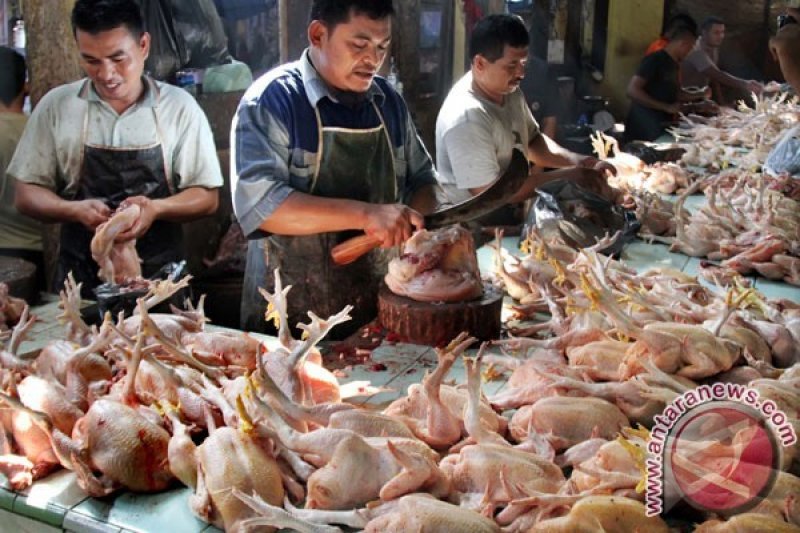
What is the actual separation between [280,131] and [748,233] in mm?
2587

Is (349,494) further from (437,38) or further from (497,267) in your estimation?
(437,38)

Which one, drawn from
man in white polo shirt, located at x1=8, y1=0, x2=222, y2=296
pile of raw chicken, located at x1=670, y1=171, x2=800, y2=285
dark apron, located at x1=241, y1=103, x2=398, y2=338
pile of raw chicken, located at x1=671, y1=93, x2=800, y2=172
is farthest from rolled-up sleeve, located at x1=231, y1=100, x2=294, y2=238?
pile of raw chicken, located at x1=671, y1=93, x2=800, y2=172

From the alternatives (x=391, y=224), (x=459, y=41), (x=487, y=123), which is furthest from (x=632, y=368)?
(x=459, y=41)

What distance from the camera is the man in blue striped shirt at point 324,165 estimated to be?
3223 mm

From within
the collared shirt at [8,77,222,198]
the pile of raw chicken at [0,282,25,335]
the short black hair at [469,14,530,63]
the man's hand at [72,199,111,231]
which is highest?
the short black hair at [469,14,530,63]

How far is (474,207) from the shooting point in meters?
3.16

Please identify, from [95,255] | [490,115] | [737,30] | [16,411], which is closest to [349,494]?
[16,411]

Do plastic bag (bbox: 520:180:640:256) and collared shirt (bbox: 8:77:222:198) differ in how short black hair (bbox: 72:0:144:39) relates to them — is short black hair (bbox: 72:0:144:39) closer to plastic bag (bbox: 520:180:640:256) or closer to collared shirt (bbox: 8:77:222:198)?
collared shirt (bbox: 8:77:222:198)

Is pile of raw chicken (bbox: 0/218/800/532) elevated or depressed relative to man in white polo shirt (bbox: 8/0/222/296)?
depressed

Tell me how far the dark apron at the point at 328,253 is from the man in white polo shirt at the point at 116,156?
740 millimetres

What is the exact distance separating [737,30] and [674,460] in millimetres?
13818

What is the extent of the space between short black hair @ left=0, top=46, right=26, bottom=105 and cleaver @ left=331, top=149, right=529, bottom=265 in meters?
2.62

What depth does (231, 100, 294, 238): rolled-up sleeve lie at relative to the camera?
3.24m

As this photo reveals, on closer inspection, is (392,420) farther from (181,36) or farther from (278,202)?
(181,36)
